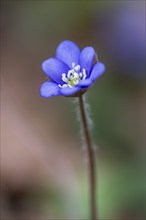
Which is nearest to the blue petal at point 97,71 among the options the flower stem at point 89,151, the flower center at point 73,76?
the flower stem at point 89,151

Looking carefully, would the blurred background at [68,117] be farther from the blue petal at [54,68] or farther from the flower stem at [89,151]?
the blue petal at [54,68]

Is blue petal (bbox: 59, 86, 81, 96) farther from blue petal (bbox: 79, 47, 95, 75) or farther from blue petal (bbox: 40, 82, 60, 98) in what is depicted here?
blue petal (bbox: 79, 47, 95, 75)

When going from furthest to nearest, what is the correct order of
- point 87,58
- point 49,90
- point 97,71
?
point 87,58, point 49,90, point 97,71

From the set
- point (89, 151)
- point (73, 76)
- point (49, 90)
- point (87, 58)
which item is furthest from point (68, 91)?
point (89, 151)

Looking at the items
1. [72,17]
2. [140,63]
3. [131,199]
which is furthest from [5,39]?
[131,199]

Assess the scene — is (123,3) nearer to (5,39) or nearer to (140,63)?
(140,63)

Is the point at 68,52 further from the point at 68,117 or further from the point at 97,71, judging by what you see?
the point at 68,117
